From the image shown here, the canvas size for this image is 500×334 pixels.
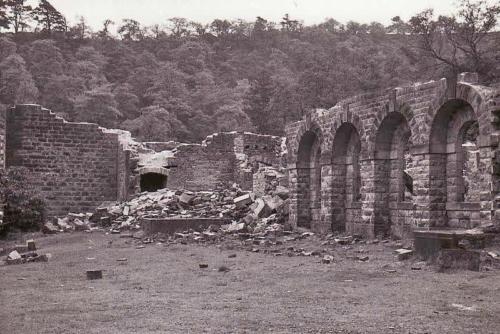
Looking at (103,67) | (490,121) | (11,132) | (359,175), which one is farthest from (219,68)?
(490,121)

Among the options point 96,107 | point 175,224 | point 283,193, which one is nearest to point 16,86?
point 96,107

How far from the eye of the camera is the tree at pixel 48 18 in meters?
64.3

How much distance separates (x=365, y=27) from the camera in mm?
79438

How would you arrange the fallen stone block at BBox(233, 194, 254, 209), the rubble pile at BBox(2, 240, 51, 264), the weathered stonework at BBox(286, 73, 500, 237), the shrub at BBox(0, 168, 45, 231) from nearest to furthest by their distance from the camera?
the rubble pile at BBox(2, 240, 51, 264), the weathered stonework at BBox(286, 73, 500, 237), the shrub at BBox(0, 168, 45, 231), the fallen stone block at BBox(233, 194, 254, 209)

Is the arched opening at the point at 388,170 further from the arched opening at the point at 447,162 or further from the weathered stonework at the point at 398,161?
the arched opening at the point at 447,162

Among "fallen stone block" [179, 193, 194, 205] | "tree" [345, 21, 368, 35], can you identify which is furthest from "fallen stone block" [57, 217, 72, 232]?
"tree" [345, 21, 368, 35]

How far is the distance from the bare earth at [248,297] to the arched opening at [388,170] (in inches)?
129

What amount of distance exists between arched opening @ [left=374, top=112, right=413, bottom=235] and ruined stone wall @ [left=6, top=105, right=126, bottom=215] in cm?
1412

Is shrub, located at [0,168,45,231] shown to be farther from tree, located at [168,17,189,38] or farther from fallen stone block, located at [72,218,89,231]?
tree, located at [168,17,189,38]

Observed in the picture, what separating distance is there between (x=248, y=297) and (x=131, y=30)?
74745 millimetres

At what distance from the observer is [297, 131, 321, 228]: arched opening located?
67.4 ft

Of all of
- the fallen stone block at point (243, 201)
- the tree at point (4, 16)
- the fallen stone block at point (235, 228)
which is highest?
the tree at point (4, 16)

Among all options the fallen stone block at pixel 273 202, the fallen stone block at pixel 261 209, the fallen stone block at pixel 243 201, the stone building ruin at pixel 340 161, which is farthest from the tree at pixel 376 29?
the fallen stone block at pixel 261 209

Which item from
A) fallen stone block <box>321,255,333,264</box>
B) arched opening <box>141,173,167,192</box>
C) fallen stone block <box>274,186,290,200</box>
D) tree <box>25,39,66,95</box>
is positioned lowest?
fallen stone block <box>321,255,333,264</box>
